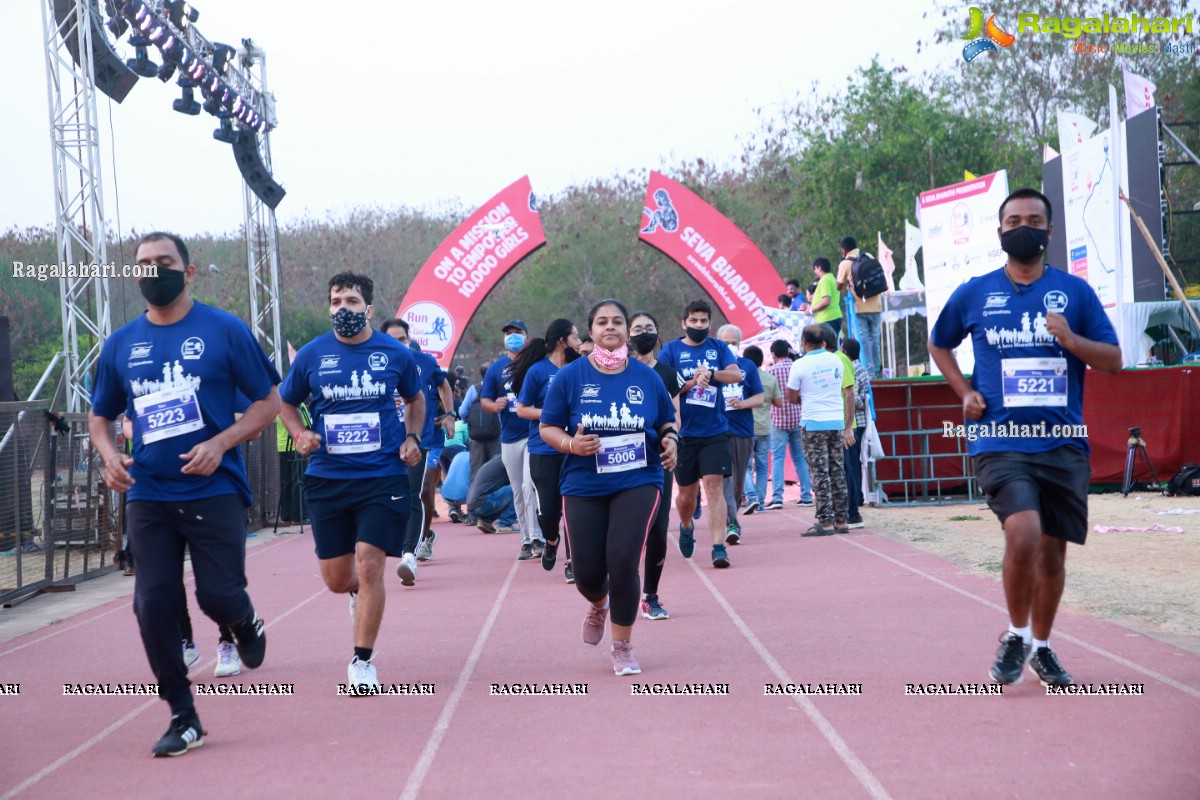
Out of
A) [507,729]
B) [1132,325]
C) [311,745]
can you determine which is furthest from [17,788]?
[1132,325]

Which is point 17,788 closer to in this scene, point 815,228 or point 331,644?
point 331,644

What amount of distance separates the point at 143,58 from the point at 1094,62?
35074mm

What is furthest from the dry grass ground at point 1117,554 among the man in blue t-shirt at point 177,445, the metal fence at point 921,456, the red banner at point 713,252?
the red banner at point 713,252

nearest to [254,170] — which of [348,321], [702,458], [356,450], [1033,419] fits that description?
[702,458]

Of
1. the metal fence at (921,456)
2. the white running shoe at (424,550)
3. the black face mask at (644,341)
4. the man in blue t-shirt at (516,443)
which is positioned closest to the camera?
the black face mask at (644,341)

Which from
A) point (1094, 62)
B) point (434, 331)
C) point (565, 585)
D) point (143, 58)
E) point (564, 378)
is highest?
point (1094, 62)

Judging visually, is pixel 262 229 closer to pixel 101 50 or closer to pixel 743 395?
pixel 101 50

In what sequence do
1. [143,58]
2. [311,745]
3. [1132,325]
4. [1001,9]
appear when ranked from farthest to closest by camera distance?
1. [1001,9]
2. [1132,325]
3. [143,58]
4. [311,745]

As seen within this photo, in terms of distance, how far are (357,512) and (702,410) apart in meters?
4.75

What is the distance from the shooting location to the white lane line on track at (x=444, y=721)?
4.60m

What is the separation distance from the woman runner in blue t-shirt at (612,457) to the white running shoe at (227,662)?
193cm

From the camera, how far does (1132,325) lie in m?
21.1

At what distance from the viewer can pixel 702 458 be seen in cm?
1060

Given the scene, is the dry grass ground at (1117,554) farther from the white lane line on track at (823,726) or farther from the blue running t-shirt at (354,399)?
the blue running t-shirt at (354,399)
